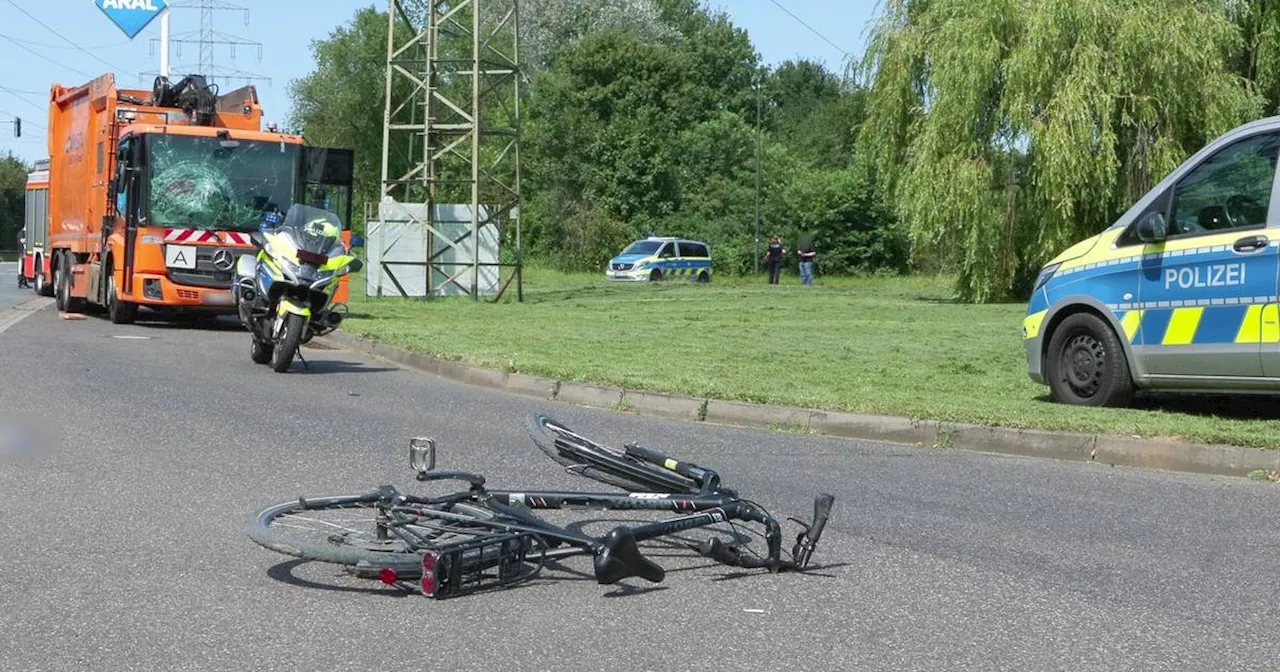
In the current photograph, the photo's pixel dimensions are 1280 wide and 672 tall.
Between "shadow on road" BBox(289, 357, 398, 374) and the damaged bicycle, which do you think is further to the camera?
"shadow on road" BBox(289, 357, 398, 374)

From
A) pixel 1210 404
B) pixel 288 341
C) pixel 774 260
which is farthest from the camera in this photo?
pixel 774 260

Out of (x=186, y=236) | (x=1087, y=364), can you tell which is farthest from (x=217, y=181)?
(x=1087, y=364)

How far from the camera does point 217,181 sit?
71.7ft

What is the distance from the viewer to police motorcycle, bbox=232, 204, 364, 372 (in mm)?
15391

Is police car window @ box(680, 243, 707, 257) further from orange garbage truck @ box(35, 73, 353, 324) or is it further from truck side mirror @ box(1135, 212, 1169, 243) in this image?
truck side mirror @ box(1135, 212, 1169, 243)

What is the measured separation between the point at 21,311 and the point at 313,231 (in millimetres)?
11771

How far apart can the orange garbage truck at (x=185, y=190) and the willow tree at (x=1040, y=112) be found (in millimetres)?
14420

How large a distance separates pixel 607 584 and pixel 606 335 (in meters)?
15.0

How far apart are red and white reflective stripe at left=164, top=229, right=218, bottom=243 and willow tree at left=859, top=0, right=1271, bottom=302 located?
16260mm

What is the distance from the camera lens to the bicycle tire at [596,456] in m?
6.73

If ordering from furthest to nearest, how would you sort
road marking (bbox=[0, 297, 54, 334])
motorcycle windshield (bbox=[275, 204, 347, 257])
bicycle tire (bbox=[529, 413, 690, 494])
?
1. road marking (bbox=[0, 297, 54, 334])
2. motorcycle windshield (bbox=[275, 204, 347, 257])
3. bicycle tire (bbox=[529, 413, 690, 494])

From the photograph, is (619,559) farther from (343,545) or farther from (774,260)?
(774,260)

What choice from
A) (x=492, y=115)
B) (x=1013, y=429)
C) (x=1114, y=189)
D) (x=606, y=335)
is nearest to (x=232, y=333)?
(x=606, y=335)

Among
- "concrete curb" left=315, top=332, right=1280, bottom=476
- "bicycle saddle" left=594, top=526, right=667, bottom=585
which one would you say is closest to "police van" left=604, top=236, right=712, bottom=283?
"concrete curb" left=315, top=332, right=1280, bottom=476
